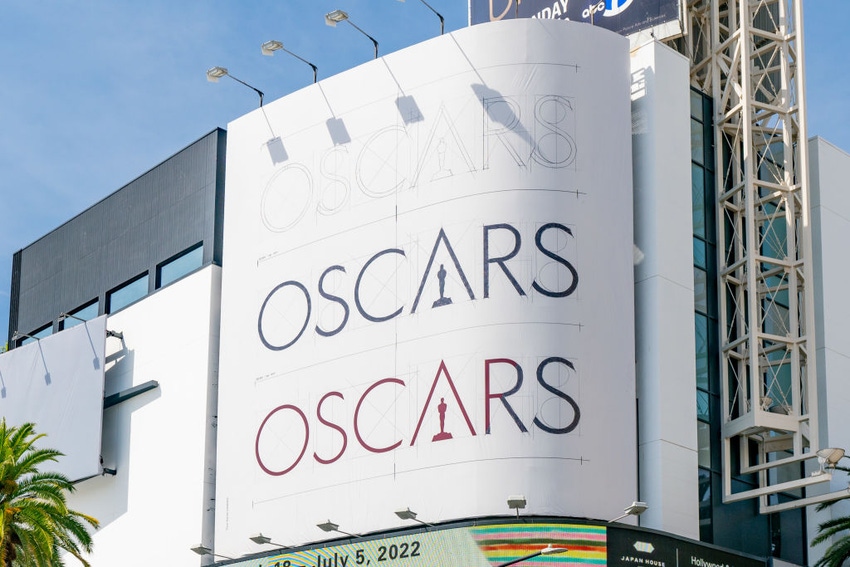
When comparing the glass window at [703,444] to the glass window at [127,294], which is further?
the glass window at [127,294]

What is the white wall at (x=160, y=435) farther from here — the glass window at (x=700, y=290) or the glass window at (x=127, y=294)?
the glass window at (x=700, y=290)

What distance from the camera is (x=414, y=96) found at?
53.9 m

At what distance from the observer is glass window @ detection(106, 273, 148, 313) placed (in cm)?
6317

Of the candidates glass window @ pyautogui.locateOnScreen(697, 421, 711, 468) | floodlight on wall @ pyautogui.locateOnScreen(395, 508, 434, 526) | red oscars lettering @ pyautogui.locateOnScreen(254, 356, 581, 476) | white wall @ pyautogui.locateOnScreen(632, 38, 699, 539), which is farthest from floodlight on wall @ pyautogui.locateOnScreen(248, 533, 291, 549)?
glass window @ pyautogui.locateOnScreen(697, 421, 711, 468)

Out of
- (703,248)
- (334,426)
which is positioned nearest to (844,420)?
(703,248)

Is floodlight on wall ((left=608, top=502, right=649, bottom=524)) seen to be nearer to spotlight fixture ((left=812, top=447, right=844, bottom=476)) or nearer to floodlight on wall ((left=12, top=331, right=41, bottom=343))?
spotlight fixture ((left=812, top=447, right=844, bottom=476))

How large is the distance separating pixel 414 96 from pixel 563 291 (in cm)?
882

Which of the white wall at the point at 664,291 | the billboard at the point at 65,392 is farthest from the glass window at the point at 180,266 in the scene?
the white wall at the point at 664,291

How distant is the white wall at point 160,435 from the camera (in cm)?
5688

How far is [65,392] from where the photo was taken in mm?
62656

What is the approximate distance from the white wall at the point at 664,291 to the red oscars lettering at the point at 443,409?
106 inches

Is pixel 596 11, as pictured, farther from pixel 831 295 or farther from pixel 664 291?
pixel 664 291

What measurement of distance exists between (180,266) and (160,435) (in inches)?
268

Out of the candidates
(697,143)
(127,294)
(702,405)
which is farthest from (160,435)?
(697,143)
